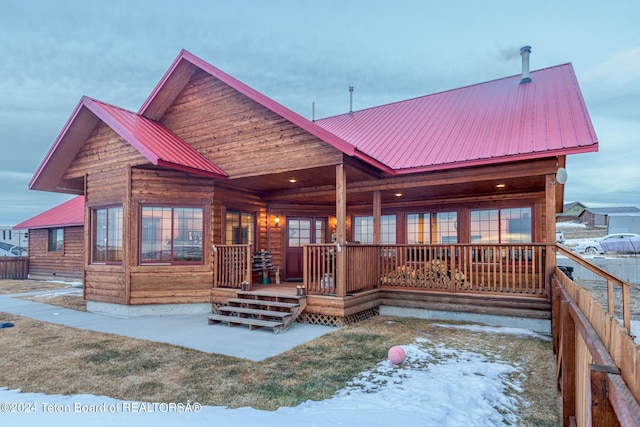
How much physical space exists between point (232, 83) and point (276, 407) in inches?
288

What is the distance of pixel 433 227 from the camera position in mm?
10797

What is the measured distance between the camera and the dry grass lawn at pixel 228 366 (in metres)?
3.84

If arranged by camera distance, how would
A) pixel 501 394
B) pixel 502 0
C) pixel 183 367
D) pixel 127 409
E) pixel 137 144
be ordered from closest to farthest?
1. pixel 127 409
2. pixel 501 394
3. pixel 183 367
4. pixel 137 144
5. pixel 502 0

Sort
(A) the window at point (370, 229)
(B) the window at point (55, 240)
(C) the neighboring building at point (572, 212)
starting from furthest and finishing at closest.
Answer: (C) the neighboring building at point (572, 212) → (B) the window at point (55, 240) → (A) the window at point (370, 229)

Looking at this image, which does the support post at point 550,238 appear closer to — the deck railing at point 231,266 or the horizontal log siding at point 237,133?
the horizontal log siding at point 237,133

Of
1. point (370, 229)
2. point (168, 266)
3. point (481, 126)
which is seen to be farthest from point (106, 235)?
point (481, 126)

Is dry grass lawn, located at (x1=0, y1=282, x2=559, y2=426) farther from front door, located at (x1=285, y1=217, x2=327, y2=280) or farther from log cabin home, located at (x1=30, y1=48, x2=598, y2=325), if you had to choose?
front door, located at (x1=285, y1=217, x2=327, y2=280)

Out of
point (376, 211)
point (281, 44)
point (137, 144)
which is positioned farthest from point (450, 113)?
point (281, 44)

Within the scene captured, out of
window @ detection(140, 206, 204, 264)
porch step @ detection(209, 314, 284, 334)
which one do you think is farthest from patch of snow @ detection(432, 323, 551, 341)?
window @ detection(140, 206, 204, 264)

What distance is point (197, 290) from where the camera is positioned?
871 centimetres

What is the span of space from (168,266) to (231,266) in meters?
1.47

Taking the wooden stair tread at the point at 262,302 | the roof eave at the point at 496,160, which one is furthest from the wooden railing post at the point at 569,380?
the wooden stair tread at the point at 262,302

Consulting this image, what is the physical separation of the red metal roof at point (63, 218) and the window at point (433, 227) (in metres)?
13.6

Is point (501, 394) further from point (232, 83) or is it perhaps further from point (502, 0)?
point (502, 0)
